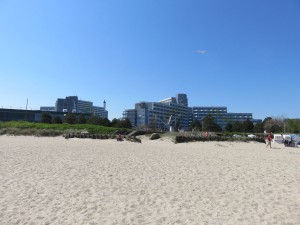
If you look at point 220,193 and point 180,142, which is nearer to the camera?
point 220,193

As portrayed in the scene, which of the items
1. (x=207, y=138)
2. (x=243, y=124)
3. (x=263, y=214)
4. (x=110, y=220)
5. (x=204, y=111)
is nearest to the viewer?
(x=110, y=220)

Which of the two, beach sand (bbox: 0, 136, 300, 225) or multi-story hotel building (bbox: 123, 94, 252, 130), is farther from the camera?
multi-story hotel building (bbox: 123, 94, 252, 130)

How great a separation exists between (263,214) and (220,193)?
2047mm

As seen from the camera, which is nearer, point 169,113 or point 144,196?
point 144,196

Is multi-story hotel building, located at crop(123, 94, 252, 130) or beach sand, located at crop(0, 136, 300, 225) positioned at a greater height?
multi-story hotel building, located at crop(123, 94, 252, 130)

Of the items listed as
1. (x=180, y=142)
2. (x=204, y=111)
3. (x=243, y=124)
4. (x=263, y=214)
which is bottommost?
(x=263, y=214)

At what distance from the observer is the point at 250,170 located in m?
13.4

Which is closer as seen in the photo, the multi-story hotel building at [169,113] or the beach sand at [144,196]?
the beach sand at [144,196]

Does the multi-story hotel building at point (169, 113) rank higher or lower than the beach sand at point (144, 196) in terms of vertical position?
higher

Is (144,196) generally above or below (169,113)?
below

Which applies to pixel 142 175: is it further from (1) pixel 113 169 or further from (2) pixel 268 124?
(2) pixel 268 124

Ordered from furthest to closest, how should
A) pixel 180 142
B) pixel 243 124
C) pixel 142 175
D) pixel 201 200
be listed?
pixel 243 124
pixel 180 142
pixel 142 175
pixel 201 200

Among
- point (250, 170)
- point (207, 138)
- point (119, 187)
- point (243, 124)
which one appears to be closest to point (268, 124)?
point (243, 124)

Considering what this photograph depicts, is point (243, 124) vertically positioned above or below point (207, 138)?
above
